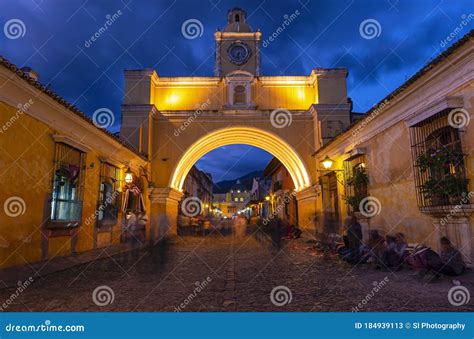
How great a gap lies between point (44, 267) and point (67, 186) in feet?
8.26

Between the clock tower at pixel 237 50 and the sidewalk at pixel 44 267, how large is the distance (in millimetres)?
13630

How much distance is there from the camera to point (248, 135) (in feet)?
61.8

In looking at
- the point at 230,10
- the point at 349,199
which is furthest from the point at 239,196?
the point at 349,199

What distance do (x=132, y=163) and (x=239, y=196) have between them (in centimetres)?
8046

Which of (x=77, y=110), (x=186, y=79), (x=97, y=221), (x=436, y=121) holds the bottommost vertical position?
(x=97, y=221)

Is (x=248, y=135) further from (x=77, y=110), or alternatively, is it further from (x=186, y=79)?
(x=77, y=110)
